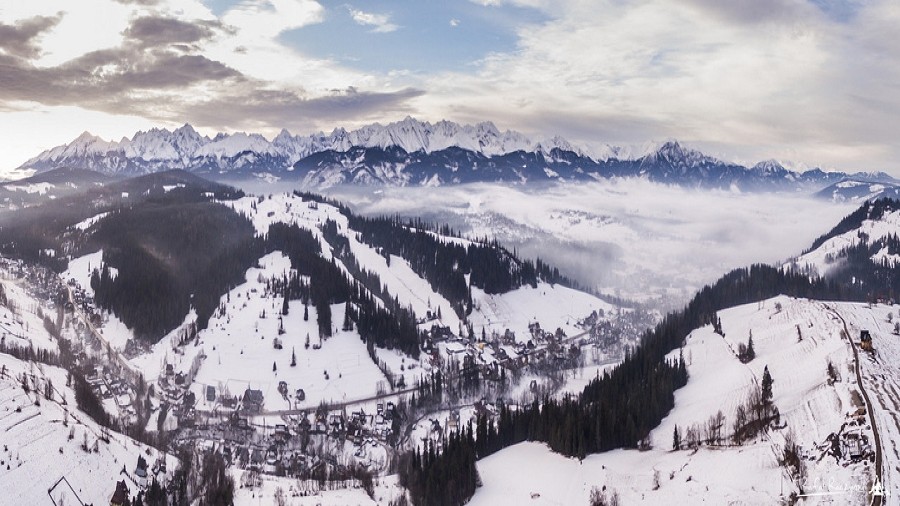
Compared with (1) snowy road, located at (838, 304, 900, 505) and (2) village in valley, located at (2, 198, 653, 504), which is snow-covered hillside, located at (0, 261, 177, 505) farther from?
(1) snowy road, located at (838, 304, 900, 505)

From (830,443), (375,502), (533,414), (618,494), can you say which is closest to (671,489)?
(618,494)

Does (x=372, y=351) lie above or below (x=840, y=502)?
below

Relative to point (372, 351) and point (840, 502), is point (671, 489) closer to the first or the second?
point (840, 502)

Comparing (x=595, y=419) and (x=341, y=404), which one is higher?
(x=595, y=419)

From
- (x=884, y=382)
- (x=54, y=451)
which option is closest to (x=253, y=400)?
(x=54, y=451)

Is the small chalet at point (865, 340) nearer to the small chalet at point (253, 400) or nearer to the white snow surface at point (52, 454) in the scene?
the white snow surface at point (52, 454)

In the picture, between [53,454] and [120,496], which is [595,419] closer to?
[120,496]

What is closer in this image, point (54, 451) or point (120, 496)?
point (120, 496)
